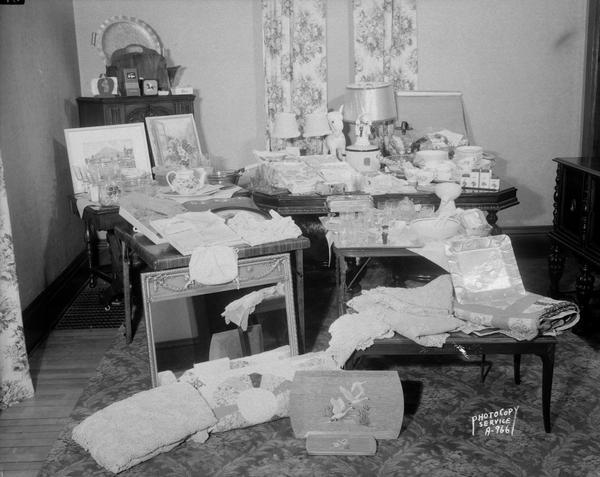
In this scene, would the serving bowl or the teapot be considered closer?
the serving bowl

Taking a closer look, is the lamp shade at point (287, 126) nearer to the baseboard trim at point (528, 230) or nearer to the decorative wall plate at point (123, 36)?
the decorative wall plate at point (123, 36)

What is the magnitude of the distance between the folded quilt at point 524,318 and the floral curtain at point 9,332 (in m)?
2.31

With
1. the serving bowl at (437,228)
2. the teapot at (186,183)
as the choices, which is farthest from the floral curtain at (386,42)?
the serving bowl at (437,228)

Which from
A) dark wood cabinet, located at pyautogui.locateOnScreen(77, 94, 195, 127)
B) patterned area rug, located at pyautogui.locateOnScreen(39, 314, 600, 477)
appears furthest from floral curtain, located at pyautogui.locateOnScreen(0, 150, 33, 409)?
dark wood cabinet, located at pyautogui.locateOnScreen(77, 94, 195, 127)

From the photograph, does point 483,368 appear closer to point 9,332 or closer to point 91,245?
point 9,332

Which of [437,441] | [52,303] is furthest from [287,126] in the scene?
[437,441]

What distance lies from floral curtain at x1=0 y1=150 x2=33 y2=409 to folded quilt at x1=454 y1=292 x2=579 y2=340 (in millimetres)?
2305

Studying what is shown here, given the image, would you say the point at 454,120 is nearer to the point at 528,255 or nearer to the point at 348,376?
the point at 528,255

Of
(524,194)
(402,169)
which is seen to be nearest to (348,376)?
(402,169)

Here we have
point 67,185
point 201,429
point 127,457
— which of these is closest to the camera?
point 127,457

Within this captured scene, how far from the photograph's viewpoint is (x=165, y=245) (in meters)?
3.68

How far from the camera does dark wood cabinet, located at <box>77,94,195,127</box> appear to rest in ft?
18.9

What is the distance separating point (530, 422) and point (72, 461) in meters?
2.16

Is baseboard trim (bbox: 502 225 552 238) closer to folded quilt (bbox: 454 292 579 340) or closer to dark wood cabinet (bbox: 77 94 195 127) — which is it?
dark wood cabinet (bbox: 77 94 195 127)
